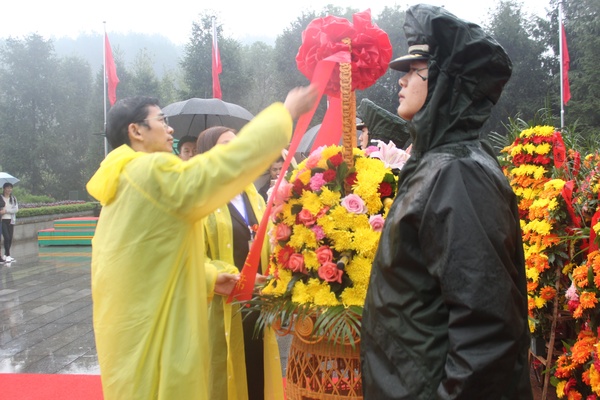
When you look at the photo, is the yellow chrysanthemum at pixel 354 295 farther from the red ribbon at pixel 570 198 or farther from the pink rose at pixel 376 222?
the red ribbon at pixel 570 198

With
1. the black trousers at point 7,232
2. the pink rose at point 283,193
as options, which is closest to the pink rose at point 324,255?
the pink rose at point 283,193

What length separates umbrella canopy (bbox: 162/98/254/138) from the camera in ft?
23.2

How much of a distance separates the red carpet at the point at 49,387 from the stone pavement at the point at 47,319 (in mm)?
169

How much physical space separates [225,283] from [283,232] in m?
0.48

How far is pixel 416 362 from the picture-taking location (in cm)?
129

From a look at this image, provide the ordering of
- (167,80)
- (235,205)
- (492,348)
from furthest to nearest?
(167,80) < (235,205) < (492,348)

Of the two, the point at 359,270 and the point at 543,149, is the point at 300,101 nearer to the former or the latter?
the point at 359,270

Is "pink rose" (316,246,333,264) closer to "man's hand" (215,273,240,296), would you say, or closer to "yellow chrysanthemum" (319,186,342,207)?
"yellow chrysanthemum" (319,186,342,207)

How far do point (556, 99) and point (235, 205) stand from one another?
21353 mm

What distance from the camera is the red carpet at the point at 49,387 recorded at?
405 cm

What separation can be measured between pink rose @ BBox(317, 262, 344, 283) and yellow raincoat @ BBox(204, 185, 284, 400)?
821 millimetres

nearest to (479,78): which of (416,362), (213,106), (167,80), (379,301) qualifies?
(379,301)

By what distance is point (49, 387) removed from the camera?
427cm

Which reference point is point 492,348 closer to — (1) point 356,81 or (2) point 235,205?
(1) point 356,81
